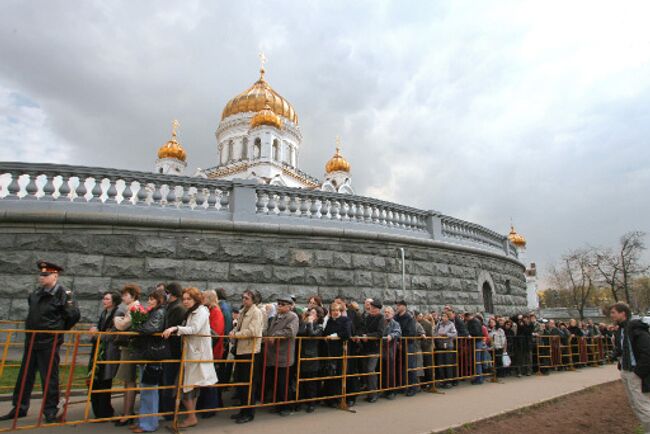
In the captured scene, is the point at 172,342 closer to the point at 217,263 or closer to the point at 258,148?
the point at 217,263

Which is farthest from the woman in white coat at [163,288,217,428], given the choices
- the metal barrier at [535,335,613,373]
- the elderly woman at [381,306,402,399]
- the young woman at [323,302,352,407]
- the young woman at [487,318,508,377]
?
the metal barrier at [535,335,613,373]

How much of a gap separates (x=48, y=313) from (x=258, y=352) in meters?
2.64

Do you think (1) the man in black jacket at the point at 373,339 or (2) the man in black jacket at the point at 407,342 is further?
(2) the man in black jacket at the point at 407,342

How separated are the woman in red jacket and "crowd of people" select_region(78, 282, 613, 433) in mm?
13

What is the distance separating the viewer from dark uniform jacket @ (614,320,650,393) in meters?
4.76

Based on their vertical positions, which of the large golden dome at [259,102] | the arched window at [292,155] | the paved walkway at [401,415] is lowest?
the paved walkway at [401,415]

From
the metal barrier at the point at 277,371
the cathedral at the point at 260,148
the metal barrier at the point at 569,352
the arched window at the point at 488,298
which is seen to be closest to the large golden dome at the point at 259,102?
the cathedral at the point at 260,148

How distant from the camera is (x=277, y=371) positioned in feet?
19.0

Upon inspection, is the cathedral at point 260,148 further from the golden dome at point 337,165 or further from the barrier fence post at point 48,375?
the barrier fence post at point 48,375

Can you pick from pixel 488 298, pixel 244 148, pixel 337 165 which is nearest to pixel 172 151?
pixel 244 148

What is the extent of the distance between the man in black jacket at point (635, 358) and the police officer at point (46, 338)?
6713 mm

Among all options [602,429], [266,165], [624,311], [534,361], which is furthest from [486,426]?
[266,165]

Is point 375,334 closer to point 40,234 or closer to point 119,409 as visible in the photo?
point 119,409

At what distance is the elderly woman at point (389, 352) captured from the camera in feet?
23.4
